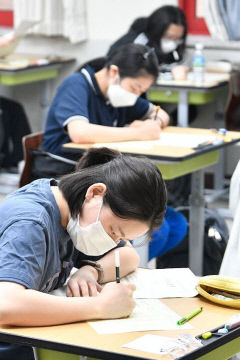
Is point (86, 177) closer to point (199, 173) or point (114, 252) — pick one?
point (114, 252)

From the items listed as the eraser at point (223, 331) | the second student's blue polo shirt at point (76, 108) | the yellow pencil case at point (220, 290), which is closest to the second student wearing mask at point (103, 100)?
the second student's blue polo shirt at point (76, 108)

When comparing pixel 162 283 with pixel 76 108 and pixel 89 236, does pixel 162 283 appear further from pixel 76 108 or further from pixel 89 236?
pixel 76 108

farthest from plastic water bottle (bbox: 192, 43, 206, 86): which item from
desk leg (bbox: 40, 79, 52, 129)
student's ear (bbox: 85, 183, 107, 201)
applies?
student's ear (bbox: 85, 183, 107, 201)

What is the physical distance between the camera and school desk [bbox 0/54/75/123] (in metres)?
5.98

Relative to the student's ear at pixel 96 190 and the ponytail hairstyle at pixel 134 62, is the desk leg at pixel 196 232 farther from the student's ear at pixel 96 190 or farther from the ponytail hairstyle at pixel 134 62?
the student's ear at pixel 96 190

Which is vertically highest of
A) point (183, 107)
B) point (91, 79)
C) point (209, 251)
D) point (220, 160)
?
point (91, 79)

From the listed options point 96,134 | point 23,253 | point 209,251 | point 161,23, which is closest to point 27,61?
point 161,23

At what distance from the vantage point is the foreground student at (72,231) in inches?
73.4

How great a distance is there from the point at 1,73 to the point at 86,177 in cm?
404

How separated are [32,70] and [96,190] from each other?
4248 mm

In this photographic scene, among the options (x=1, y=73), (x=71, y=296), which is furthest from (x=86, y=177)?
(x=1, y=73)

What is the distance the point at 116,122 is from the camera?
410 centimetres

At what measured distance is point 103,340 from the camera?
178 cm

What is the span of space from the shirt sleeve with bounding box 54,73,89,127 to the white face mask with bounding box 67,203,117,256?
5.67 ft
